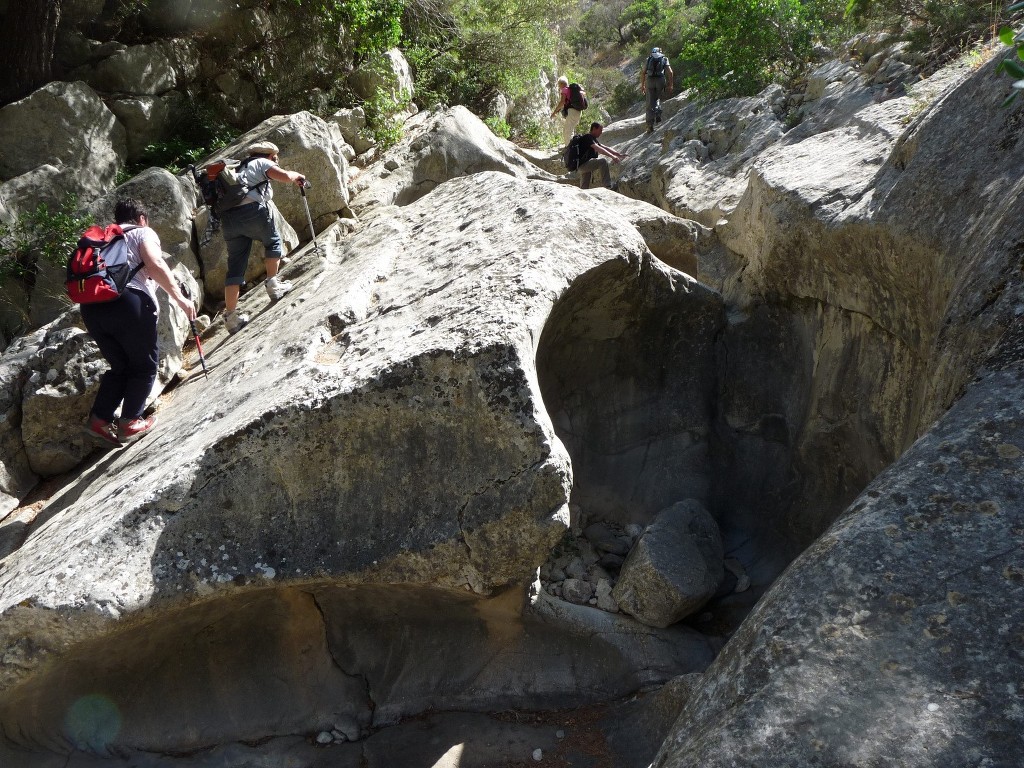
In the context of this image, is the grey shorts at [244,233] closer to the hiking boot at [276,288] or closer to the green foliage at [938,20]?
the hiking boot at [276,288]

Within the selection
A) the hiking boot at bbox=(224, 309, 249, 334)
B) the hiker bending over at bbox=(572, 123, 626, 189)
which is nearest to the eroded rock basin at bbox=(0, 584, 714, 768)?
the hiking boot at bbox=(224, 309, 249, 334)

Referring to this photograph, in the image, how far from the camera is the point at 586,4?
34625 millimetres

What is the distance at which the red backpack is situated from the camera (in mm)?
5047

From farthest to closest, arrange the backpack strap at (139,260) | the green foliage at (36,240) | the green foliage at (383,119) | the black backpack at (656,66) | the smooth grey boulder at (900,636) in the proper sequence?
the black backpack at (656,66), the green foliage at (383,119), the green foliage at (36,240), the backpack strap at (139,260), the smooth grey boulder at (900,636)

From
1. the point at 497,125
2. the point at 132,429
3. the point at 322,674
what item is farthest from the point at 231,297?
the point at 497,125

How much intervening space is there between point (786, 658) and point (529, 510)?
176 centimetres

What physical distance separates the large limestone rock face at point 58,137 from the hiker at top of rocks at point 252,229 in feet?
11.1

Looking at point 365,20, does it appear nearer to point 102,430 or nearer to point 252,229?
point 252,229

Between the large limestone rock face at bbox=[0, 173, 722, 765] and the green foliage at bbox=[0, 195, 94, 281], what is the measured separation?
3.69m

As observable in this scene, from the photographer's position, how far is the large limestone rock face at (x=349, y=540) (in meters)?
3.80

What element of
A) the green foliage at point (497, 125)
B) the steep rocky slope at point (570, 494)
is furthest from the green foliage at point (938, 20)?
the green foliage at point (497, 125)

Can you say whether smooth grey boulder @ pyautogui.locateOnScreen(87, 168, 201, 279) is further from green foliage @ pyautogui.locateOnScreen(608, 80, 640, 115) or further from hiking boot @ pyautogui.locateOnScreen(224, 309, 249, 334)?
green foliage @ pyautogui.locateOnScreen(608, 80, 640, 115)

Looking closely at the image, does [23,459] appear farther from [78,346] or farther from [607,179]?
[607,179]

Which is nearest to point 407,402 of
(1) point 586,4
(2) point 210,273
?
(2) point 210,273
